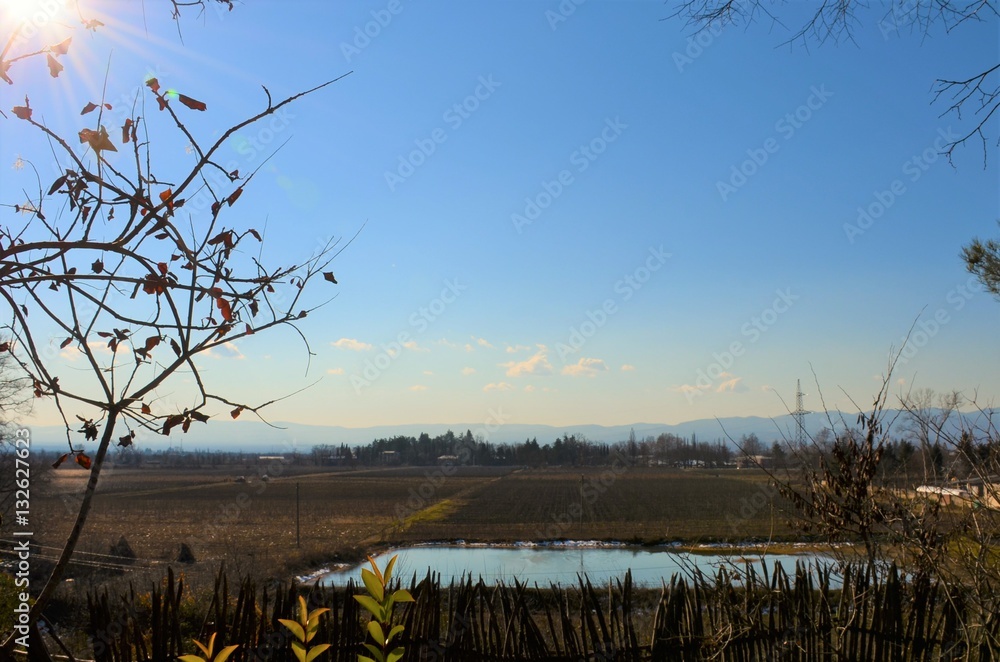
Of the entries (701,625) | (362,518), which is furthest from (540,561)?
(701,625)

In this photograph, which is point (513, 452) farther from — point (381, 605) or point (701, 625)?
point (381, 605)

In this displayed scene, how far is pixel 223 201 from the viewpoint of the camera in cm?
164

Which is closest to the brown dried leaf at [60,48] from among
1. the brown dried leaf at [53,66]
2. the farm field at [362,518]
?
the brown dried leaf at [53,66]

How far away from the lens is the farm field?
18.2 metres

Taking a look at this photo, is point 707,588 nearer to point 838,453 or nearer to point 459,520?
point 838,453

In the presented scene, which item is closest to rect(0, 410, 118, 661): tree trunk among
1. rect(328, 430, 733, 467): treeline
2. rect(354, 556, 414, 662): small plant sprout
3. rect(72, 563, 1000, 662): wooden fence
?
rect(354, 556, 414, 662): small plant sprout

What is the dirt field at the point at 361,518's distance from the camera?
18203 millimetres

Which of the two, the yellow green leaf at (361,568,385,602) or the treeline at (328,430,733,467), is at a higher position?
the yellow green leaf at (361,568,385,602)

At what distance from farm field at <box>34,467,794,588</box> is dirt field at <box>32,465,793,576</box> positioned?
6 cm

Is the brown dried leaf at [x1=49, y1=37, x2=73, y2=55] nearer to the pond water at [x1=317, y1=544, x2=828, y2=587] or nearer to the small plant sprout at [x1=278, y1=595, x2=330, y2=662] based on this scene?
the small plant sprout at [x1=278, y1=595, x2=330, y2=662]

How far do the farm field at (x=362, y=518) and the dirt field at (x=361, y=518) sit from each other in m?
0.06

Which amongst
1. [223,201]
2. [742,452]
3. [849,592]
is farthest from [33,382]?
[849,592]

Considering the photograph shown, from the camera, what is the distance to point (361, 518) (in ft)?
92.2

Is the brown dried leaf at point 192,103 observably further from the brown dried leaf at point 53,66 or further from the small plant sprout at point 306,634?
the small plant sprout at point 306,634
